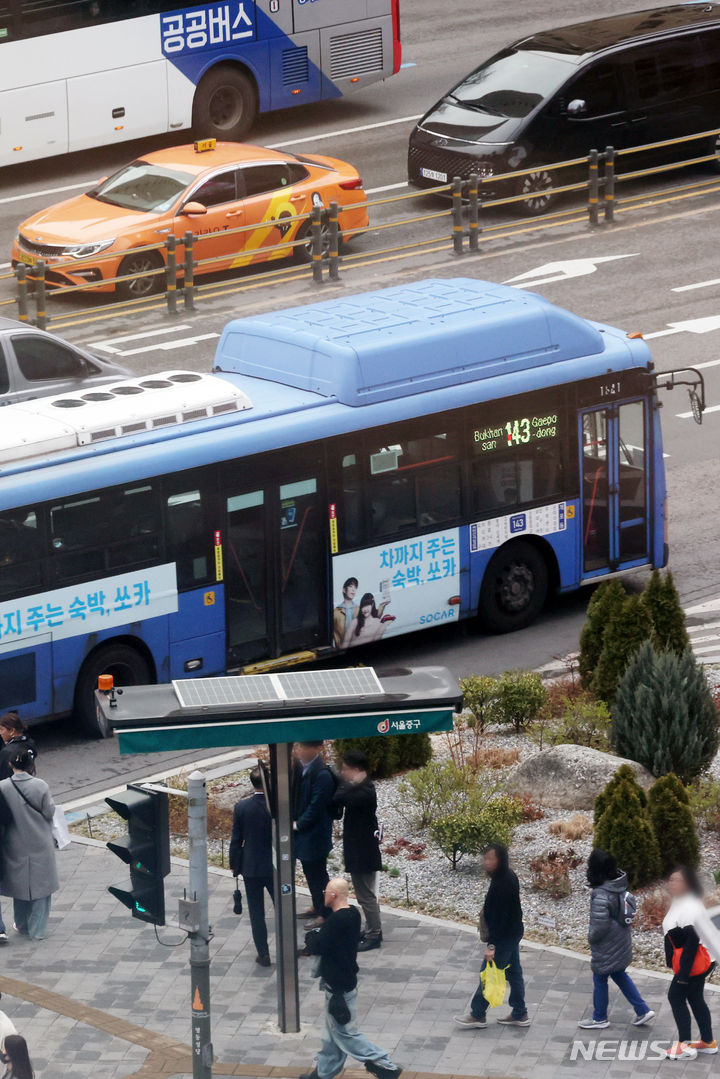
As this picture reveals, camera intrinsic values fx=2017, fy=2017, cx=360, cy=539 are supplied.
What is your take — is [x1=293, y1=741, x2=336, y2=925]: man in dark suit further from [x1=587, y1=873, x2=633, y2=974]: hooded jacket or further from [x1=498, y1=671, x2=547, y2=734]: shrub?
[x1=498, y1=671, x2=547, y2=734]: shrub

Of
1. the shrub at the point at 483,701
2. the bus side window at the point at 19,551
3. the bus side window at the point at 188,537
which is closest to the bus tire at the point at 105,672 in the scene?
the bus side window at the point at 188,537

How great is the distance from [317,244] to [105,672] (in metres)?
12.9

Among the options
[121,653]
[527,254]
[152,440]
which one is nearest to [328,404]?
[152,440]

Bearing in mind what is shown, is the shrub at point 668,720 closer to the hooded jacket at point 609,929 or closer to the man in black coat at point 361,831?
the man in black coat at point 361,831

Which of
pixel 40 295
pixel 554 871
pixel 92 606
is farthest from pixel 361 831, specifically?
pixel 40 295

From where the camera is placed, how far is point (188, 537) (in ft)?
55.0

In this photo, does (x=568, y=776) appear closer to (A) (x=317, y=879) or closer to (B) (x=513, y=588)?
(A) (x=317, y=879)

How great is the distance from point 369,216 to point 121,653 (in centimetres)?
1555

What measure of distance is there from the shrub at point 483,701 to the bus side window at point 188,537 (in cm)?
242

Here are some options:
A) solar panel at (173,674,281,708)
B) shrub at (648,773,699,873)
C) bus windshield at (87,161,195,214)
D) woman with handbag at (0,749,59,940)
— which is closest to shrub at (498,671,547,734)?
shrub at (648,773,699,873)

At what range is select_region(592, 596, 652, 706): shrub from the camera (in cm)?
1641

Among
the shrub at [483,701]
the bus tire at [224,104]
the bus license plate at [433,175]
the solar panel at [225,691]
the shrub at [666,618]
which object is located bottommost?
the shrub at [483,701]

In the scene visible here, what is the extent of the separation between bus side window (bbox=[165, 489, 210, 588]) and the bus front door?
13.2ft

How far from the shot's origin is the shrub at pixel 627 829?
13.2 meters
